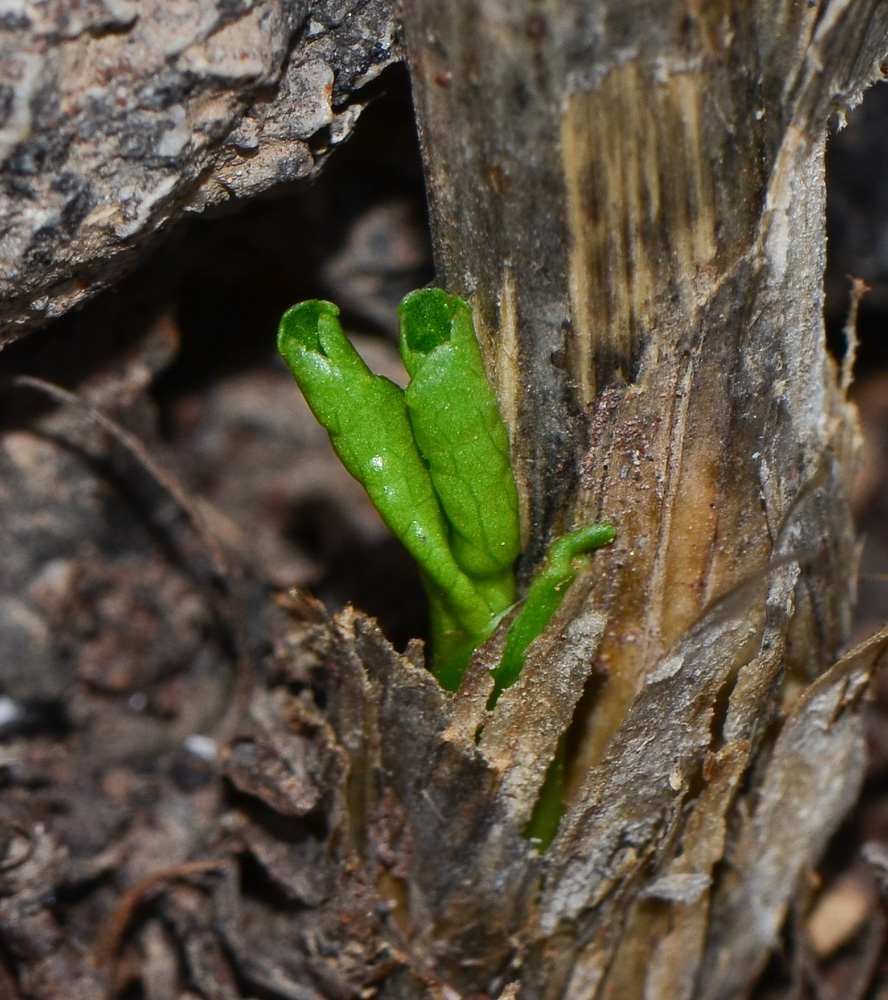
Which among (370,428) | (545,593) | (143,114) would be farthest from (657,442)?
(143,114)

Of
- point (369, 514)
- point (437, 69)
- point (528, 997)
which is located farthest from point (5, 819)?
point (437, 69)

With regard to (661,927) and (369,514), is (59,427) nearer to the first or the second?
(369,514)

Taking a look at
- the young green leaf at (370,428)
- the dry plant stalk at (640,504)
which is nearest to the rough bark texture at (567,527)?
the dry plant stalk at (640,504)

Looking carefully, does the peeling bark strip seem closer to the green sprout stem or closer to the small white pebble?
the green sprout stem

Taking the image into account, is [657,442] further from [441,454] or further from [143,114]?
[143,114]

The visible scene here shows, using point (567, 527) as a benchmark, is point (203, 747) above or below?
below

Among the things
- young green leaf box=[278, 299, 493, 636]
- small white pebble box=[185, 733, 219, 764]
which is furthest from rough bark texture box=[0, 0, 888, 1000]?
small white pebble box=[185, 733, 219, 764]
